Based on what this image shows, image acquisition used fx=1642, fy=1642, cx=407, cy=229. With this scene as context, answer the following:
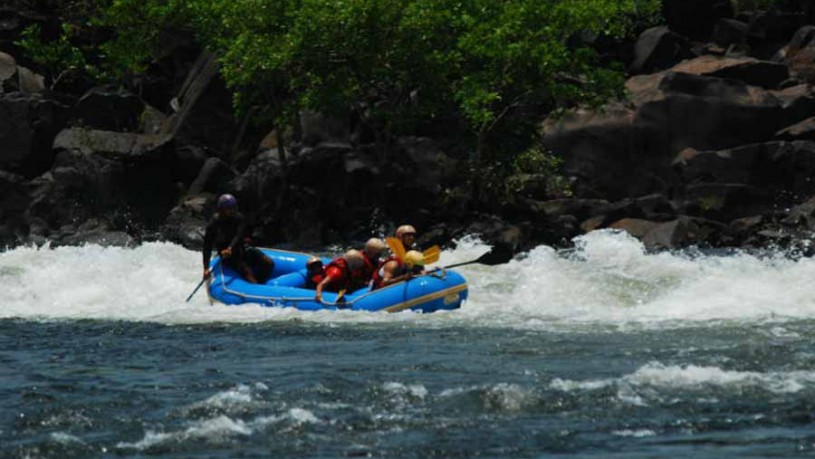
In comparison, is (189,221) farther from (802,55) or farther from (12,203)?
(802,55)

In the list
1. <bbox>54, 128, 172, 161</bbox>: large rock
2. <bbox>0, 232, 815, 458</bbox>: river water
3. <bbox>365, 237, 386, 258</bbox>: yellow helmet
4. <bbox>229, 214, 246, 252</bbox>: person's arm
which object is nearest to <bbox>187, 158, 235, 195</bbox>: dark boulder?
<bbox>54, 128, 172, 161</bbox>: large rock

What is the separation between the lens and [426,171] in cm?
3169

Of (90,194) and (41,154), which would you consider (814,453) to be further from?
(41,154)

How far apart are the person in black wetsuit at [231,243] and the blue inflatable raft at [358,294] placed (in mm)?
223

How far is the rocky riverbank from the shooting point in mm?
30234

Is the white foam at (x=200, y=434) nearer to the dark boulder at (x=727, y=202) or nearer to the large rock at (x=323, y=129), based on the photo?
the dark boulder at (x=727, y=202)

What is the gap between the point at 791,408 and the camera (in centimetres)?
1037

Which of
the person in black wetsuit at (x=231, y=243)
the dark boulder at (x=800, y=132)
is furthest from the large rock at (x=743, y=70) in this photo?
the person in black wetsuit at (x=231, y=243)

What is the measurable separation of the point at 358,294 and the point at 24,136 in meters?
19.7

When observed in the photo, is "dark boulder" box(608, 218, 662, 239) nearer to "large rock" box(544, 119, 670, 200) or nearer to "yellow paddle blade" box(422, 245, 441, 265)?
"large rock" box(544, 119, 670, 200)

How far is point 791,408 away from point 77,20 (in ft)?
112

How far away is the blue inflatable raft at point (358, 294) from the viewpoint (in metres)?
17.1

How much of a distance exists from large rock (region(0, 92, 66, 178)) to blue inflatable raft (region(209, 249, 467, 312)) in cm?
1798

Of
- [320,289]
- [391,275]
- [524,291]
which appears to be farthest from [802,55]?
[320,289]
